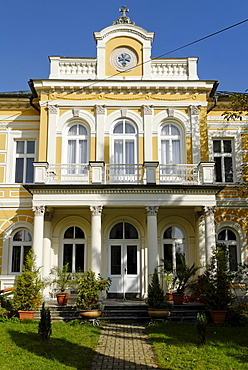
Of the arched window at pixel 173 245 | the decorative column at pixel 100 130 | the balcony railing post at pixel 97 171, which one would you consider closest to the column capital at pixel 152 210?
the balcony railing post at pixel 97 171

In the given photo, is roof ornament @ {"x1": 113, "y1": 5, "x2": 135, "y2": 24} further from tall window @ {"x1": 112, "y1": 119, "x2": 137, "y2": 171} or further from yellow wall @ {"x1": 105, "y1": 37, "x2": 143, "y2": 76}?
tall window @ {"x1": 112, "y1": 119, "x2": 137, "y2": 171}

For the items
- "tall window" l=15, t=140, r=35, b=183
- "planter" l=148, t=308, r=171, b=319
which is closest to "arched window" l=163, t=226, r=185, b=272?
"planter" l=148, t=308, r=171, b=319

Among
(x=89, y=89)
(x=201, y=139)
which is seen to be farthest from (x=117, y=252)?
(x=89, y=89)

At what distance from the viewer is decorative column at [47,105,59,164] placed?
54.4 ft

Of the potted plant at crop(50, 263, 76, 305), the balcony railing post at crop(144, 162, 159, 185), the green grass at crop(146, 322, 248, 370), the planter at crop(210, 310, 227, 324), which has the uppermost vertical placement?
the balcony railing post at crop(144, 162, 159, 185)

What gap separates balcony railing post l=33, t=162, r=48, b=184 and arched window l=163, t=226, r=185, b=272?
5.91 m

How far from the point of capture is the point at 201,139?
666 inches

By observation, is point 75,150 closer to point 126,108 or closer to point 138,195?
point 126,108

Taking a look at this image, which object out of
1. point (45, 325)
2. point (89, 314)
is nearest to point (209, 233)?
point (89, 314)

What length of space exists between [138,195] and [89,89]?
5.53 m

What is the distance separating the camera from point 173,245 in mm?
17094

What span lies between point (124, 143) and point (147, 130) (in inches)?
45.9

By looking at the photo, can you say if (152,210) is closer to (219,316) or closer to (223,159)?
(219,316)

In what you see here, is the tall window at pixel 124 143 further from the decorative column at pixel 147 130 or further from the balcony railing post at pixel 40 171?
the balcony railing post at pixel 40 171
